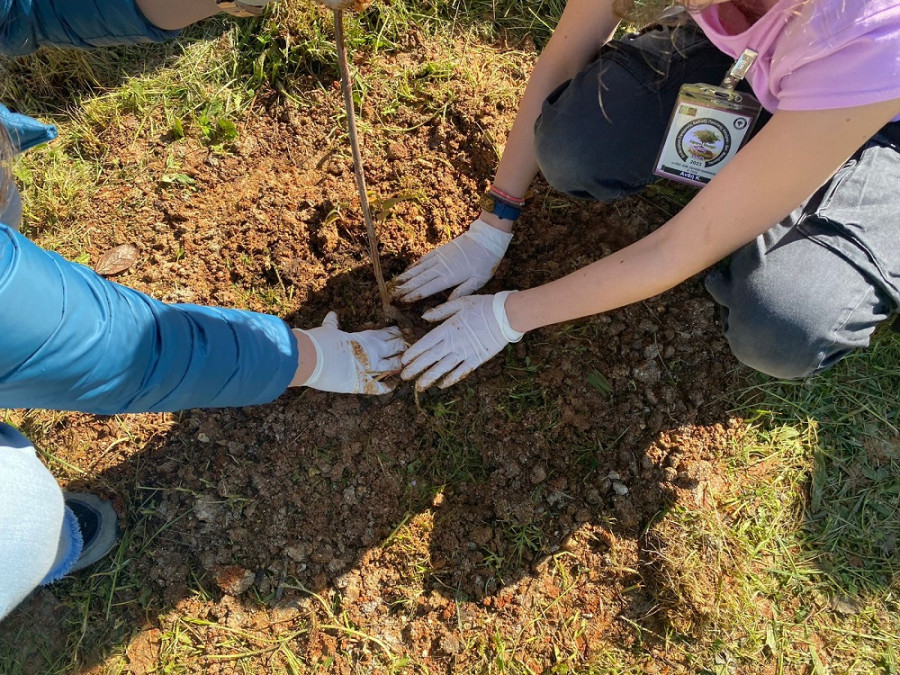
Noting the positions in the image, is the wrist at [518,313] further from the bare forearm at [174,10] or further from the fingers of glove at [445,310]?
the bare forearm at [174,10]

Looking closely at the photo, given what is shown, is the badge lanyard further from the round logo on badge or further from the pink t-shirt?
the pink t-shirt

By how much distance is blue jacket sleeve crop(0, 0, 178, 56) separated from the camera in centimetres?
130

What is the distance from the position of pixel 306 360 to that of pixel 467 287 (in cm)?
46

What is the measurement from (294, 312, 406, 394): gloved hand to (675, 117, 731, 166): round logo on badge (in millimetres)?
786

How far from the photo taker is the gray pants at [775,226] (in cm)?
126

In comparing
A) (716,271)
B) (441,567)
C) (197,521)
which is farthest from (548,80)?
(197,521)

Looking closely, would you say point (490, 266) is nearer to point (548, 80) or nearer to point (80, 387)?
point (548, 80)

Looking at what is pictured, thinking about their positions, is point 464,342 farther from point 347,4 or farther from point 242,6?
point 242,6

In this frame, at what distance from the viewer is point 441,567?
1.46 m

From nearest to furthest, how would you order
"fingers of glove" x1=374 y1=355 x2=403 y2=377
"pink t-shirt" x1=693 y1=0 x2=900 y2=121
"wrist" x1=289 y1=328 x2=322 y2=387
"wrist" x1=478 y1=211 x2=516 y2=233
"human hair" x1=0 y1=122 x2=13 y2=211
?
"pink t-shirt" x1=693 y1=0 x2=900 y2=121
"human hair" x1=0 y1=122 x2=13 y2=211
"wrist" x1=289 y1=328 x2=322 y2=387
"fingers of glove" x1=374 y1=355 x2=403 y2=377
"wrist" x1=478 y1=211 x2=516 y2=233

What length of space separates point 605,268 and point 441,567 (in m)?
0.79

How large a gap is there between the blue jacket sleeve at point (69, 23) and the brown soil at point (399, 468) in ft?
1.55

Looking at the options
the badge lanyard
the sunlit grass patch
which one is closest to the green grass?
the sunlit grass patch

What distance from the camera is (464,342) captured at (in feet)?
4.80
